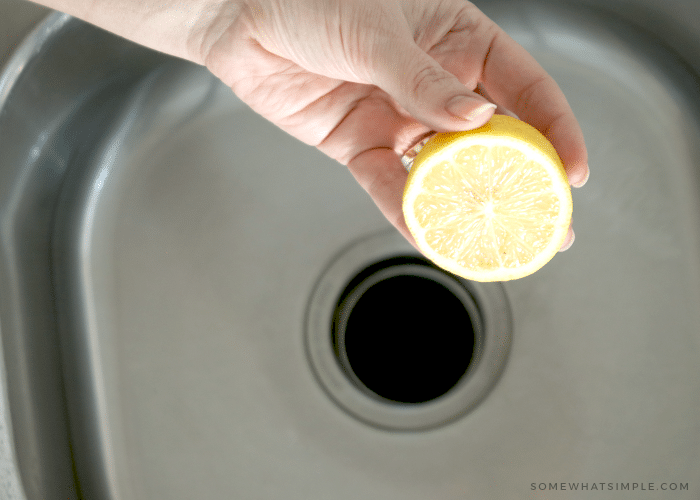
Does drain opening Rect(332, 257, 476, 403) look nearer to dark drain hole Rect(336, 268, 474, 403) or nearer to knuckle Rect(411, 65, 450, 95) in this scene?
dark drain hole Rect(336, 268, 474, 403)

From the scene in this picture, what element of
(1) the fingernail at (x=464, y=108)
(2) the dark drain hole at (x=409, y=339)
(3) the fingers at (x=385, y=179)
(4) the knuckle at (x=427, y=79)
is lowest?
(2) the dark drain hole at (x=409, y=339)

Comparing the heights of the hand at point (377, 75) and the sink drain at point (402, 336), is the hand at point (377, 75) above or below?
above

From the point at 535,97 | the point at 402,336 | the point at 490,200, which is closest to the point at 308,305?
the point at 402,336

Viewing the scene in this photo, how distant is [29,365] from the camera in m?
0.92

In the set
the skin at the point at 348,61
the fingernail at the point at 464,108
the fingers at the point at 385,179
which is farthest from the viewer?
the fingers at the point at 385,179

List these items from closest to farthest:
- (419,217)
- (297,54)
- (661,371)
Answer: (419,217) → (297,54) → (661,371)

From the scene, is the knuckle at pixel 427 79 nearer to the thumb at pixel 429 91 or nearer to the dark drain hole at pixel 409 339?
the thumb at pixel 429 91

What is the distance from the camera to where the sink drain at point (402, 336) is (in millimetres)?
922

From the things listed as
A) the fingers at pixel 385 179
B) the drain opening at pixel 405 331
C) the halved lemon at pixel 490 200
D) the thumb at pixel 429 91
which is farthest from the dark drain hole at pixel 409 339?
the thumb at pixel 429 91

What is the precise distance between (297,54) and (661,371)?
81cm

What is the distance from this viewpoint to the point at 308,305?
96cm

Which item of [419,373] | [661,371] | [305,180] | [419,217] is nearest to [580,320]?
[661,371]

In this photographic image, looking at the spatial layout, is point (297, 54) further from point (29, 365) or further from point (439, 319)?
point (29, 365)

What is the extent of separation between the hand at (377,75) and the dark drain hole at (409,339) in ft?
0.50
